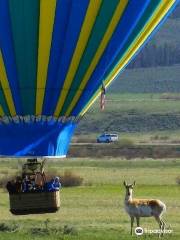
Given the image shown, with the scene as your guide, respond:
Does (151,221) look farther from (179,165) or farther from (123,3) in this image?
(179,165)

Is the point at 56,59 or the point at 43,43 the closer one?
the point at 43,43

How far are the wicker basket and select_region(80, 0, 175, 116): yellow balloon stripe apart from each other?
195cm

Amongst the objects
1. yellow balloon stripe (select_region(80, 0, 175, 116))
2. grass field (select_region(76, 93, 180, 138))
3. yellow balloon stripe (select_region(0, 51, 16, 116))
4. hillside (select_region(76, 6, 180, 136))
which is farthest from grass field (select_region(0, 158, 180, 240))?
grass field (select_region(76, 93, 180, 138))

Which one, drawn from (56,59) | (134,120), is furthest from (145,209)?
(134,120)

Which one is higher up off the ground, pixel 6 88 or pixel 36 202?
pixel 6 88

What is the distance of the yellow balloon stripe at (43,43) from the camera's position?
1914cm

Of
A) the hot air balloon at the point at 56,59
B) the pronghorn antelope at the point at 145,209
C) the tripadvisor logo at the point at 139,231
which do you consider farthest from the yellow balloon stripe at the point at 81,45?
the pronghorn antelope at the point at 145,209

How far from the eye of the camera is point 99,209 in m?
27.3

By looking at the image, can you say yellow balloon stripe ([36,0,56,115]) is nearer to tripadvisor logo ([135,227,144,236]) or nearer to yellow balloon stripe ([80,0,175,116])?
yellow balloon stripe ([80,0,175,116])

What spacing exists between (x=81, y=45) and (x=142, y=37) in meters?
1.30

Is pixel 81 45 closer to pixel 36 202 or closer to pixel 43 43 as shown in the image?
pixel 43 43

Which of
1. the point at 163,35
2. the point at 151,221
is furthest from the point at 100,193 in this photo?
the point at 163,35

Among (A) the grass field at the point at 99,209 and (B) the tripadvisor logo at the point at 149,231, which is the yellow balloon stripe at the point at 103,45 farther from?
(B) the tripadvisor logo at the point at 149,231

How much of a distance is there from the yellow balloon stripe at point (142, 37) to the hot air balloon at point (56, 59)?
3 cm
